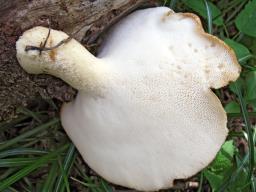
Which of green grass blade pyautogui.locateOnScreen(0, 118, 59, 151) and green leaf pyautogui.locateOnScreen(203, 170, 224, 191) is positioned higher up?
green grass blade pyautogui.locateOnScreen(0, 118, 59, 151)

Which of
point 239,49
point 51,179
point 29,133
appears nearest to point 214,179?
point 239,49

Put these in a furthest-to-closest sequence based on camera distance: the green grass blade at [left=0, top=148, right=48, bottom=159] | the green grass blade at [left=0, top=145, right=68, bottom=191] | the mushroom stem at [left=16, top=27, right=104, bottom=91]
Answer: the green grass blade at [left=0, top=148, right=48, bottom=159] < the green grass blade at [left=0, top=145, right=68, bottom=191] < the mushroom stem at [left=16, top=27, right=104, bottom=91]

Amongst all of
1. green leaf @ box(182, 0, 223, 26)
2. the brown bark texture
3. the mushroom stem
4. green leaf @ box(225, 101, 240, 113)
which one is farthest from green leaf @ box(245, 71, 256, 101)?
the mushroom stem

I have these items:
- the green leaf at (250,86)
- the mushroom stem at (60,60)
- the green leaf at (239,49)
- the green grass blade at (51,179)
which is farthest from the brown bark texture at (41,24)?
the green leaf at (250,86)

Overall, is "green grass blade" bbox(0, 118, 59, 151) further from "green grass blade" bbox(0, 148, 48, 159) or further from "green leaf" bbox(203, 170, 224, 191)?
"green leaf" bbox(203, 170, 224, 191)

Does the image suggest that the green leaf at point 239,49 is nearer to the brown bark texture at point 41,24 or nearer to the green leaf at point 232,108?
the green leaf at point 232,108

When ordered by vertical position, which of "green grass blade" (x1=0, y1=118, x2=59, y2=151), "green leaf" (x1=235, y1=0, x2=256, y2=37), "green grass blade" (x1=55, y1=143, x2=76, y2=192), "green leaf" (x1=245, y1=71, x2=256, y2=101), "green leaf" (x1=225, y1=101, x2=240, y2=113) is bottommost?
"green grass blade" (x1=55, y1=143, x2=76, y2=192)

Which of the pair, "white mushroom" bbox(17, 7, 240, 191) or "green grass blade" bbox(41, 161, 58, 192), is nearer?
"white mushroom" bbox(17, 7, 240, 191)
